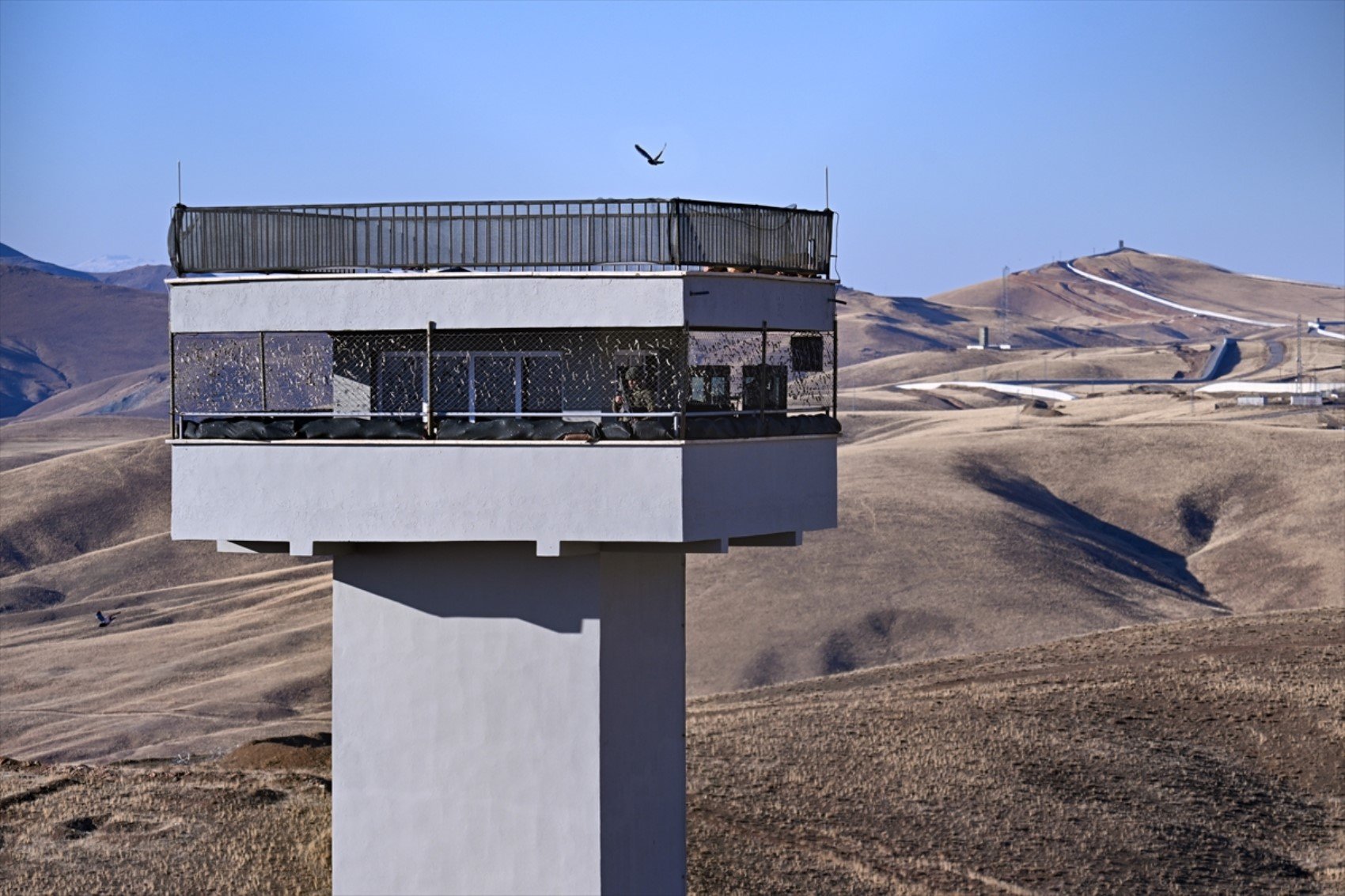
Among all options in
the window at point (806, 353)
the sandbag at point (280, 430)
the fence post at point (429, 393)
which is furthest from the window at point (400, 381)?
the window at point (806, 353)

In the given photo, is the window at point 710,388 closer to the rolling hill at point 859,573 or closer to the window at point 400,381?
the window at point 400,381

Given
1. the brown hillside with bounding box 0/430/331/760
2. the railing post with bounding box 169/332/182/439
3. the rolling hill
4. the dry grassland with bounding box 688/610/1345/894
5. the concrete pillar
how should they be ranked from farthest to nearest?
the rolling hill → the brown hillside with bounding box 0/430/331/760 → the dry grassland with bounding box 688/610/1345/894 → the railing post with bounding box 169/332/182/439 → the concrete pillar

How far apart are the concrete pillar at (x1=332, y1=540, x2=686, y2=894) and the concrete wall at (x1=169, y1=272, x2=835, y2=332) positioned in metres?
2.36

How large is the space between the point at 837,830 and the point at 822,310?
1160cm

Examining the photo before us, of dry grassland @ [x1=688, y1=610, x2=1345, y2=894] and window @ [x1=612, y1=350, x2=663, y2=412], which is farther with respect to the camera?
dry grassland @ [x1=688, y1=610, x2=1345, y2=894]

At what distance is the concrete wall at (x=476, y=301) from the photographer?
16.9 metres

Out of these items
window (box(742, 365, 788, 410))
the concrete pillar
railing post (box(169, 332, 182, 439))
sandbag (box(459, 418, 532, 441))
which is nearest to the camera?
sandbag (box(459, 418, 532, 441))

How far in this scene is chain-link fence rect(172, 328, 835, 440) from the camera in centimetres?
1712

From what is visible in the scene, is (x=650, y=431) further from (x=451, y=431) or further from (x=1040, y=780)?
(x=1040, y=780)

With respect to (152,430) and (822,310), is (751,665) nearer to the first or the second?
(822,310)

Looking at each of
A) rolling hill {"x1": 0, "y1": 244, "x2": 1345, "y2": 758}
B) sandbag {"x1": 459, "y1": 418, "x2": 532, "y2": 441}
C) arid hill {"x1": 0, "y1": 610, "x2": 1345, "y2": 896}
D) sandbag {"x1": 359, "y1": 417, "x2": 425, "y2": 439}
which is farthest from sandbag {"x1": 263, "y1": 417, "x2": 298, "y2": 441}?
rolling hill {"x1": 0, "y1": 244, "x2": 1345, "y2": 758}

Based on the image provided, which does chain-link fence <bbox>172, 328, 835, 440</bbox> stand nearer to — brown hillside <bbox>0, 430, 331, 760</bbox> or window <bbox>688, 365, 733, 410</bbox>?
window <bbox>688, 365, 733, 410</bbox>

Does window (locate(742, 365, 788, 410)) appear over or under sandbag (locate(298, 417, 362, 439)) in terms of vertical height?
over

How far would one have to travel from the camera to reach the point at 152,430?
144000mm
